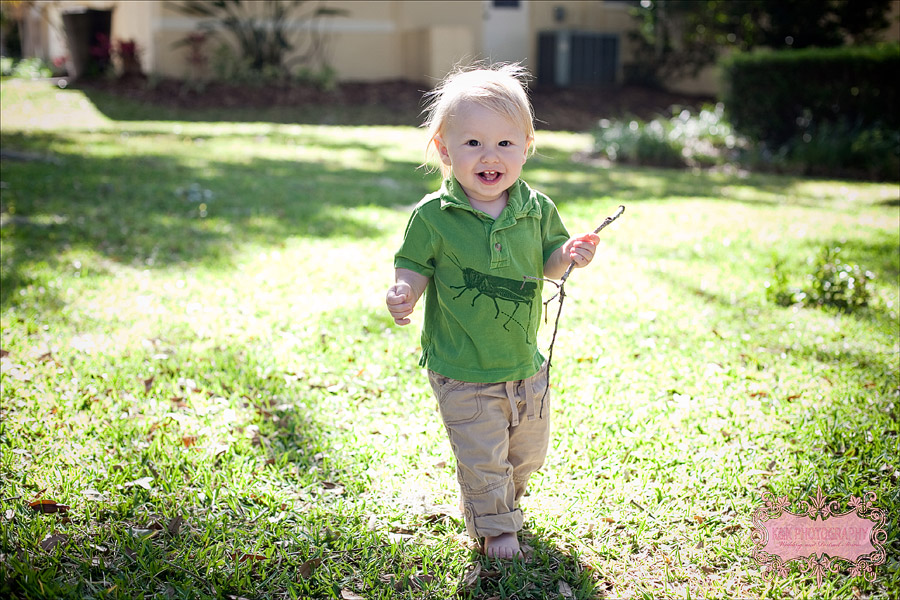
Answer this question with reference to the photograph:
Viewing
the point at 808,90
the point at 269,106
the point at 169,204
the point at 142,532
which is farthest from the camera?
the point at 269,106

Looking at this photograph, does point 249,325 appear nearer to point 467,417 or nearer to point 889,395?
point 467,417

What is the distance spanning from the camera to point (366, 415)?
312 centimetres

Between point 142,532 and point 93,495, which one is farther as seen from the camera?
point 93,495

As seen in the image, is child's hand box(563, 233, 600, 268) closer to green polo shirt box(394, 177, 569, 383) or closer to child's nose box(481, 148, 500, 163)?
green polo shirt box(394, 177, 569, 383)

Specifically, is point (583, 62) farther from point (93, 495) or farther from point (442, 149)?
point (93, 495)

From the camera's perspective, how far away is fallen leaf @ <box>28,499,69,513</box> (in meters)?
2.40

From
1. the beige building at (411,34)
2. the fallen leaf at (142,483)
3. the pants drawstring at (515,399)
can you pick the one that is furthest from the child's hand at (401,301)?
the beige building at (411,34)

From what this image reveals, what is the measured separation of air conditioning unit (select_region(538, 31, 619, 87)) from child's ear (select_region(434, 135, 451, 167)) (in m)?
7.90

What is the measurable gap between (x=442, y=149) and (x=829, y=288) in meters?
3.13

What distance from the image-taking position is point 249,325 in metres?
4.07

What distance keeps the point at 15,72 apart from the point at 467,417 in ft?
26.6

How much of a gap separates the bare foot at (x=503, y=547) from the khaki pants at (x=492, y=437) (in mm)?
48

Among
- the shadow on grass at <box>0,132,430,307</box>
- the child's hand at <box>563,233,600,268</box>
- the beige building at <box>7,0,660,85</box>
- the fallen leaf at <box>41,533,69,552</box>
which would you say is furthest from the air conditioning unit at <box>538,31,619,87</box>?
the fallen leaf at <box>41,533,69,552</box>

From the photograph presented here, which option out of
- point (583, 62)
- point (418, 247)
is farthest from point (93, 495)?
point (583, 62)
